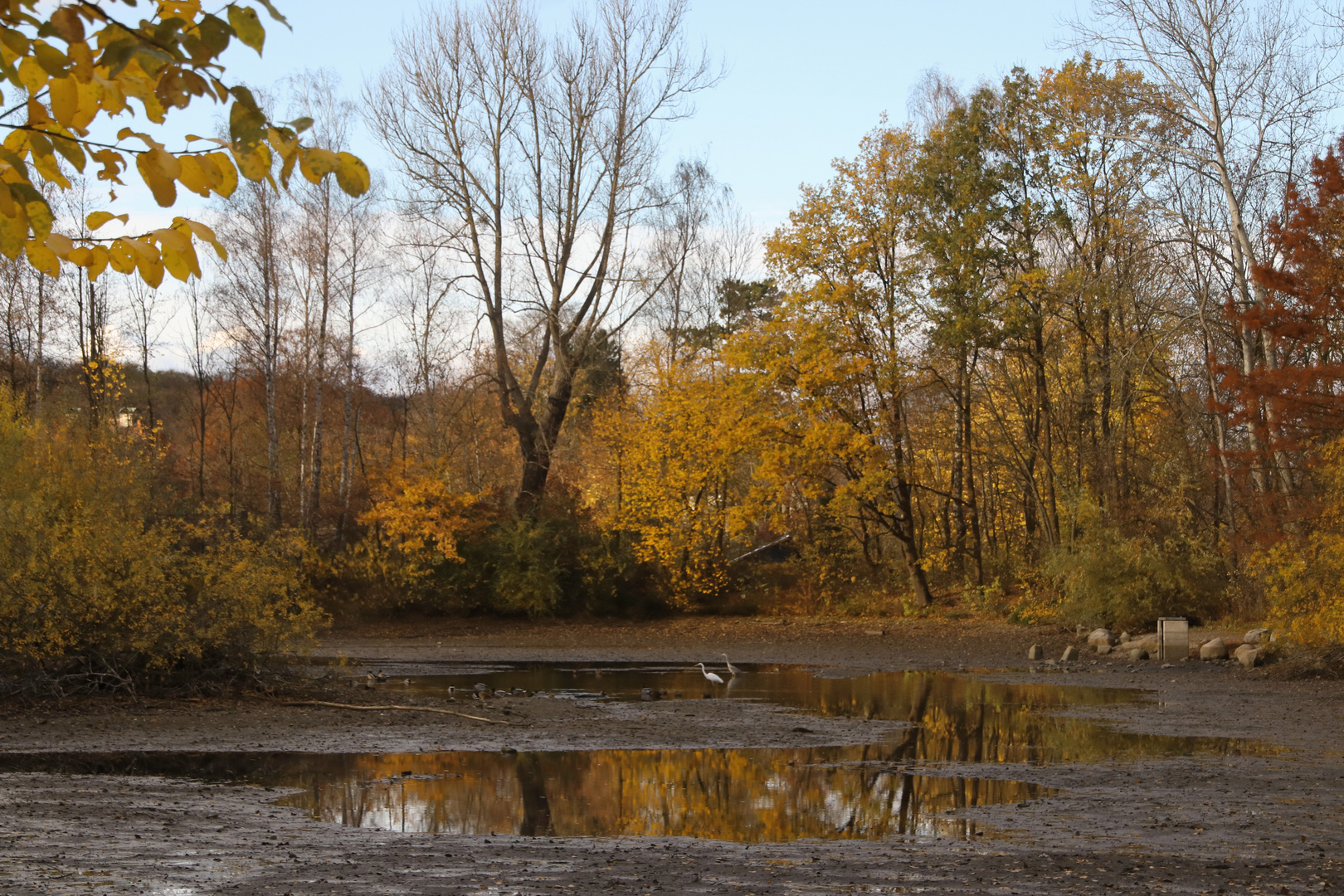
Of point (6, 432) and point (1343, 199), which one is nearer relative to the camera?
point (1343, 199)

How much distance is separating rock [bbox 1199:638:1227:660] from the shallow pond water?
25.4 ft

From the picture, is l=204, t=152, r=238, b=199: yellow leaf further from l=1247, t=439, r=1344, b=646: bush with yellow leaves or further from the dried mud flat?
l=1247, t=439, r=1344, b=646: bush with yellow leaves

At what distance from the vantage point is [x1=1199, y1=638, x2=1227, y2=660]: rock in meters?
21.0

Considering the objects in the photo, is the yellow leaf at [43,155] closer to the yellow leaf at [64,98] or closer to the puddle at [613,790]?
the yellow leaf at [64,98]

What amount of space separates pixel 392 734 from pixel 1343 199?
16734 mm

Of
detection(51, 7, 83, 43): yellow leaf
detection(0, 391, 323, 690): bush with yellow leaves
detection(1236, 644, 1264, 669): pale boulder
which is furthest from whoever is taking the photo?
detection(1236, 644, 1264, 669): pale boulder

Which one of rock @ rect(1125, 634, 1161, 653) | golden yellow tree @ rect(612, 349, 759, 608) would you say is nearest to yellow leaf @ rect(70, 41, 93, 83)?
rock @ rect(1125, 634, 1161, 653)

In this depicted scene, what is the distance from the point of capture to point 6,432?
899 inches

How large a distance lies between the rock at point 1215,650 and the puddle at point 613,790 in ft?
39.7

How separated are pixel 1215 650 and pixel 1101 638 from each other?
3127 millimetres

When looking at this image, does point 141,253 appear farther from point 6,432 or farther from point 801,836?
point 6,432

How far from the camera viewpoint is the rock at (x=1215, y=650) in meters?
21.0

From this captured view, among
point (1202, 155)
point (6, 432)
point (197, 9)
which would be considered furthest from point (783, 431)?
point (197, 9)

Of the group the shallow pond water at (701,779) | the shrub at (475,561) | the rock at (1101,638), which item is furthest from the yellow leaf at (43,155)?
the shrub at (475,561)
